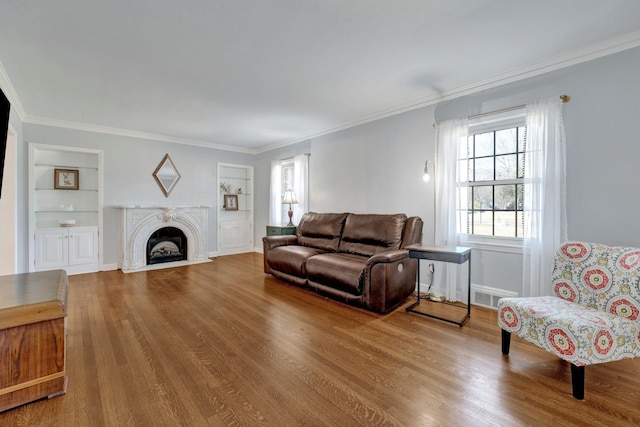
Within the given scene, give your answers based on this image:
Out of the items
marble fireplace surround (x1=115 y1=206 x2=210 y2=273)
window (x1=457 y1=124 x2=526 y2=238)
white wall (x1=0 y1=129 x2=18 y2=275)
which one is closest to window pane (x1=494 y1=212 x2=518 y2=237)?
window (x1=457 y1=124 x2=526 y2=238)

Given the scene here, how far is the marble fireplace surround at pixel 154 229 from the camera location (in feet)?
16.2

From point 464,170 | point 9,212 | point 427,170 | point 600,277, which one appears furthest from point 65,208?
point 600,277

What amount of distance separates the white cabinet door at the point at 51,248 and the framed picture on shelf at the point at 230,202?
2881 mm

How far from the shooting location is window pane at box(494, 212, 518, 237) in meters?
3.05

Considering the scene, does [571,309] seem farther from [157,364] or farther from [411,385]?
[157,364]

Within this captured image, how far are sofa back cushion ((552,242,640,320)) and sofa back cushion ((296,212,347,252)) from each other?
8.38 ft

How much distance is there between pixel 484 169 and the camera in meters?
3.28

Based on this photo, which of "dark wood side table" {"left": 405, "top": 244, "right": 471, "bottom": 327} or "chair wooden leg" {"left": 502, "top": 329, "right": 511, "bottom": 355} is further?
"dark wood side table" {"left": 405, "top": 244, "right": 471, "bottom": 327}

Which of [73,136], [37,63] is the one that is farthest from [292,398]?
[73,136]

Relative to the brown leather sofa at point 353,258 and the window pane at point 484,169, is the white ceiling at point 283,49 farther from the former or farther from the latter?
the brown leather sofa at point 353,258

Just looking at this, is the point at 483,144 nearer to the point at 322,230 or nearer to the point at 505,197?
the point at 505,197

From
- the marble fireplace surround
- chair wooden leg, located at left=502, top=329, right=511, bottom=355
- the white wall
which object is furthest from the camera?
the marble fireplace surround

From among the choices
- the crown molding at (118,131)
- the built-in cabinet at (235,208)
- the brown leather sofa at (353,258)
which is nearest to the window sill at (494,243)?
the brown leather sofa at (353,258)

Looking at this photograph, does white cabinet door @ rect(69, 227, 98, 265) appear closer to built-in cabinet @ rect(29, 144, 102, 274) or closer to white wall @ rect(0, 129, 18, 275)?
built-in cabinet @ rect(29, 144, 102, 274)
